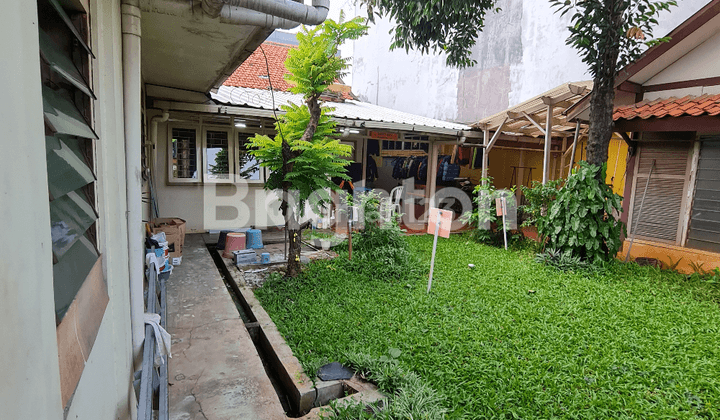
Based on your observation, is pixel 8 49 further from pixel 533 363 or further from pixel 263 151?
pixel 263 151

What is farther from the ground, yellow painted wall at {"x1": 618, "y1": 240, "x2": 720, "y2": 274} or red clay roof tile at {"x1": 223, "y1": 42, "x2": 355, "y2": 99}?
red clay roof tile at {"x1": 223, "y1": 42, "x2": 355, "y2": 99}

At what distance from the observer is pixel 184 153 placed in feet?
27.9

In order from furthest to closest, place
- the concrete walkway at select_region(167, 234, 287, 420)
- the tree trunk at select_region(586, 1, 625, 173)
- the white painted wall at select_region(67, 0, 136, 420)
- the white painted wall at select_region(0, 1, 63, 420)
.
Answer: the tree trunk at select_region(586, 1, 625, 173) → the concrete walkway at select_region(167, 234, 287, 420) → the white painted wall at select_region(67, 0, 136, 420) → the white painted wall at select_region(0, 1, 63, 420)

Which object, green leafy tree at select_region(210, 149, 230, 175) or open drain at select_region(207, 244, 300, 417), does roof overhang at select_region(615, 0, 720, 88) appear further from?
green leafy tree at select_region(210, 149, 230, 175)

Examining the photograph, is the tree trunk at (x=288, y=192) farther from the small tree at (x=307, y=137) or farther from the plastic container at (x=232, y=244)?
the plastic container at (x=232, y=244)

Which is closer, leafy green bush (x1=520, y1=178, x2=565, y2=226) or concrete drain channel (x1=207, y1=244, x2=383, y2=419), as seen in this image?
concrete drain channel (x1=207, y1=244, x2=383, y2=419)

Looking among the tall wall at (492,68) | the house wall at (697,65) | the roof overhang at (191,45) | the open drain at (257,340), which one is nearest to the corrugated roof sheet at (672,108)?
the house wall at (697,65)

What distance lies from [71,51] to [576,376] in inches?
166

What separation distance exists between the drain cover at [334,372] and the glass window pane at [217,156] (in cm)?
648

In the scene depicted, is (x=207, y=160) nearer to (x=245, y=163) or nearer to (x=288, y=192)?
(x=245, y=163)

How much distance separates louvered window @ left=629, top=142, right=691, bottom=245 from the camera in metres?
6.93

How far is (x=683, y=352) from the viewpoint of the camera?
3.94m

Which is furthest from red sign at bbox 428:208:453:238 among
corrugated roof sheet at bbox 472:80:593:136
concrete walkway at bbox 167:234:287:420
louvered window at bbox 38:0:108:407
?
louvered window at bbox 38:0:108:407

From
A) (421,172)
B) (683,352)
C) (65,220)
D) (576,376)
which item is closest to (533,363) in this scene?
(576,376)
